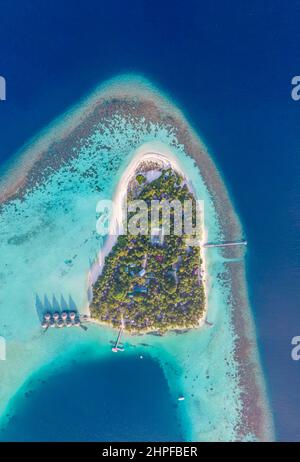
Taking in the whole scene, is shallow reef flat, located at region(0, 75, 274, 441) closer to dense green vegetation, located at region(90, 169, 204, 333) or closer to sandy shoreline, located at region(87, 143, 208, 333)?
sandy shoreline, located at region(87, 143, 208, 333)

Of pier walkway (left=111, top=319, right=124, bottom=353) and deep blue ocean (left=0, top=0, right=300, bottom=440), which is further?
deep blue ocean (left=0, top=0, right=300, bottom=440)

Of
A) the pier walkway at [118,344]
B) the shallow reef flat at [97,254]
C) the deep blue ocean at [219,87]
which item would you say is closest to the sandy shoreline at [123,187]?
the shallow reef flat at [97,254]

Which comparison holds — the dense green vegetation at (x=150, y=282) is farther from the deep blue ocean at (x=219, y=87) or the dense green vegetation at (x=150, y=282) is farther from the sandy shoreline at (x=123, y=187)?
the deep blue ocean at (x=219, y=87)

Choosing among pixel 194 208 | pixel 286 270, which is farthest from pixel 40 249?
pixel 286 270

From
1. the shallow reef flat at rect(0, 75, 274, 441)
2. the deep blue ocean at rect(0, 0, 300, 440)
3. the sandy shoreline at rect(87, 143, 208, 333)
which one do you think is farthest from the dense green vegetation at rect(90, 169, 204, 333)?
the deep blue ocean at rect(0, 0, 300, 440)

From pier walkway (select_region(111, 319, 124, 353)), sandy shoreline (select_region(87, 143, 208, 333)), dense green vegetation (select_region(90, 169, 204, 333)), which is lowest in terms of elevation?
pier walkway (select_region(111, 319, 124, 353))

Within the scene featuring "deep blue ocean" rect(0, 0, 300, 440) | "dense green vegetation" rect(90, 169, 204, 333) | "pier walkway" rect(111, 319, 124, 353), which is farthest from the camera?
"deep blue ocean" rect(0, 0, 300, 440)
